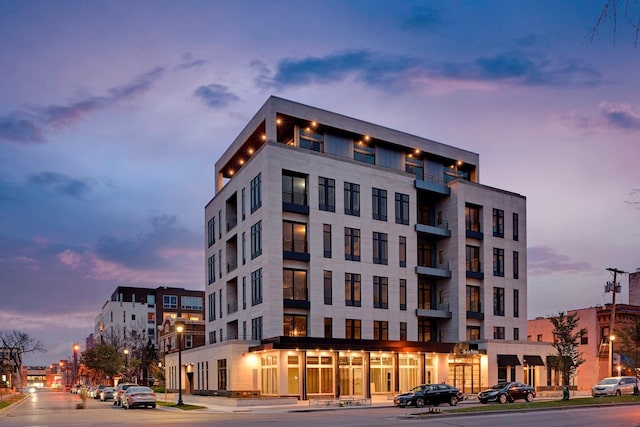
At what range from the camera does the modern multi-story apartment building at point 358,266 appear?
60.8 meters

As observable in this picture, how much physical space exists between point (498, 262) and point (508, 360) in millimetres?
11664

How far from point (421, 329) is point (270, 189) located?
2308 cm

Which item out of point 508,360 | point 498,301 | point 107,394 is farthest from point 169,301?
point 508,360

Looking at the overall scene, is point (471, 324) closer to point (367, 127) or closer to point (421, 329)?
point (421, 329)

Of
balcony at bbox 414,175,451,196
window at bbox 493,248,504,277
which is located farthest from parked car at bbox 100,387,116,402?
window at bbox 493,248,504,277

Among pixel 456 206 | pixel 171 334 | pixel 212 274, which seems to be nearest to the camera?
pixel 456 206

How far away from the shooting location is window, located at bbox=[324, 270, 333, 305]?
208ft

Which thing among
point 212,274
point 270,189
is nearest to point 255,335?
point 270,189

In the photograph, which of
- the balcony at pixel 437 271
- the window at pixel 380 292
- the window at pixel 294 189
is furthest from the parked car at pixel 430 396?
the balcony at pixel 437 271

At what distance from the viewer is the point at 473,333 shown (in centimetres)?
7256

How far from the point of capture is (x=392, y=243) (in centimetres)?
6812

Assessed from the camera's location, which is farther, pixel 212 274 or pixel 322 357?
pixel 212 274

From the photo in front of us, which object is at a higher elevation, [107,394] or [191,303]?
[107,394]

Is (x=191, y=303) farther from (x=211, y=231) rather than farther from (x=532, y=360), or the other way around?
(x=532, y=360)
